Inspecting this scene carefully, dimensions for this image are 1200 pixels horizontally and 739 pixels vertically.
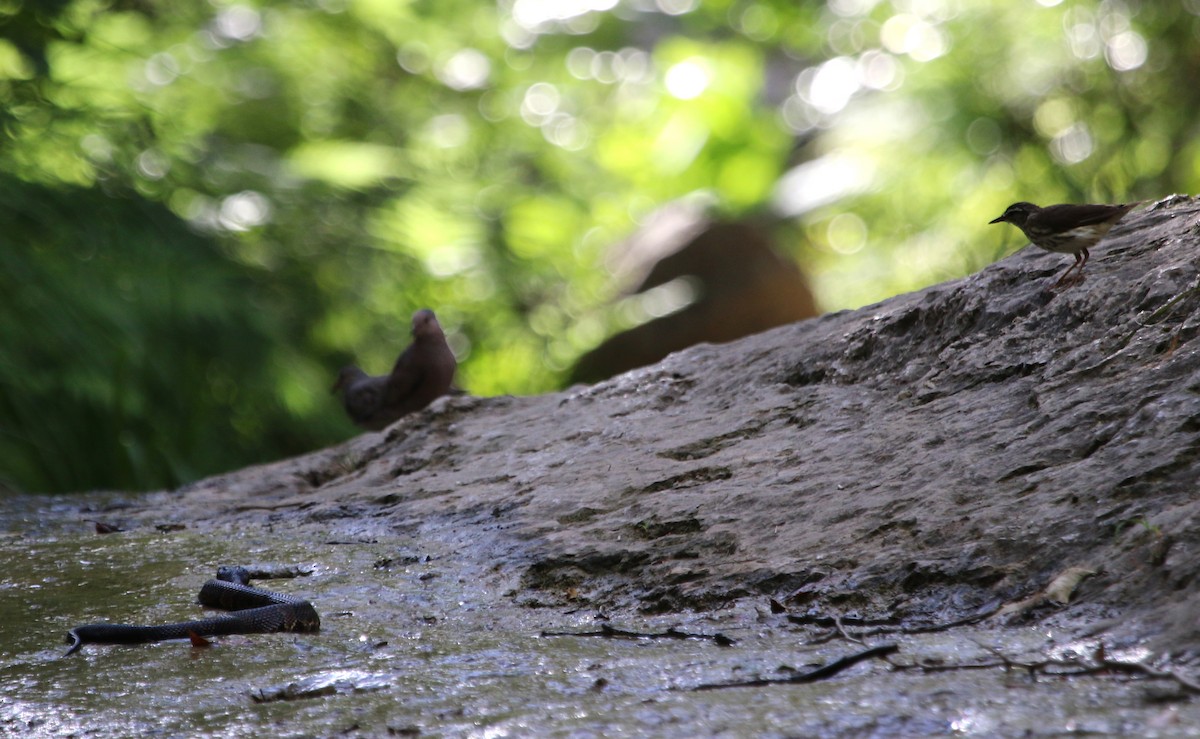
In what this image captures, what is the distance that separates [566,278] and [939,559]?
263 inches

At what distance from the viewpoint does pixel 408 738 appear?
5.49 feet

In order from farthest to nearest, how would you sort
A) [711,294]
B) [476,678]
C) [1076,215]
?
Answer: 1. [711,294]
2. [1076,215]
3. [476,678]

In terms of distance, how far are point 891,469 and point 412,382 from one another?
3.37 metres

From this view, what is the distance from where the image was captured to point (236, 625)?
93.4 inches

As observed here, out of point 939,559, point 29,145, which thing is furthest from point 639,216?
point 939,559

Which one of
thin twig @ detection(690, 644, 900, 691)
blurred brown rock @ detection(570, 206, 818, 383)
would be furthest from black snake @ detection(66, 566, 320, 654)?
blurred brown rock @ detection(570, 206, 818, 383)

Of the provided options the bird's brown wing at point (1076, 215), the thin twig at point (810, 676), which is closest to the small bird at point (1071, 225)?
the bird's brown wing at point (1076, 215)

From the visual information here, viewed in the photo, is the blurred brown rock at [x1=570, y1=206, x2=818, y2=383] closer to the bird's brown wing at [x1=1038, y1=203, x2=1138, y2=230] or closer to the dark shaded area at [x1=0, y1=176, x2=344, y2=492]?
the dark shaded area at [x1=0, y1=176, x2=344, y2=492]

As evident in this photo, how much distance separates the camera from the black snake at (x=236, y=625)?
7.62ft

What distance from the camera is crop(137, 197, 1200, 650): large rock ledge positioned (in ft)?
7.01

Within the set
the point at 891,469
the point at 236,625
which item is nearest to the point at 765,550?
the point at 891,469

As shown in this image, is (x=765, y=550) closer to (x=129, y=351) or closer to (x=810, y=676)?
(x=810, y=676)

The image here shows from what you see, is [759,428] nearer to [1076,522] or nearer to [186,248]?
[1076,522]

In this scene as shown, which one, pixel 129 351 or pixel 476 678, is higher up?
pixel 129 351
